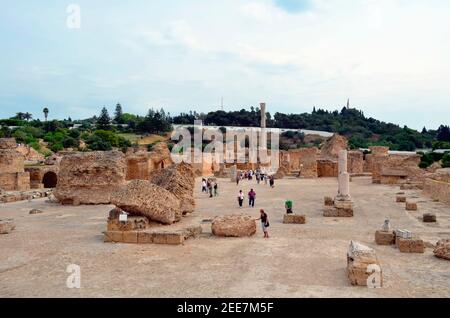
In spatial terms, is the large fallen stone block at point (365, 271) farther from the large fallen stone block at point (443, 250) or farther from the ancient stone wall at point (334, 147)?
the ancient stone wall at point (334, 147)

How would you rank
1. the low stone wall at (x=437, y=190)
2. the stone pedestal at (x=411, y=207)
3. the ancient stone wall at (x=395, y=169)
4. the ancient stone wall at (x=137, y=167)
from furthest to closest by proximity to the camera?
the ancient stone wall at (x=137, y=167) → the ancient stone wall at (x=395, y=169) → the low stone wall at (x=437, y=190) → the stone pedestal at (x=411, y=207)

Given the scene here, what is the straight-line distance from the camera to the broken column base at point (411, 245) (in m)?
10.6

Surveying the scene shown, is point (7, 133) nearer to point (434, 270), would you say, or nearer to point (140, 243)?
point (140, 243)

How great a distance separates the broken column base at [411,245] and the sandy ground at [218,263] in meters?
0.20

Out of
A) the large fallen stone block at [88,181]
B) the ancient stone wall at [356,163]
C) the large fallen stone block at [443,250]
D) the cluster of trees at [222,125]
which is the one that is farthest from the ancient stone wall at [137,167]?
the cluster of trees at [222,125]

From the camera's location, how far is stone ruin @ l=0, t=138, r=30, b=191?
29703 millimetres

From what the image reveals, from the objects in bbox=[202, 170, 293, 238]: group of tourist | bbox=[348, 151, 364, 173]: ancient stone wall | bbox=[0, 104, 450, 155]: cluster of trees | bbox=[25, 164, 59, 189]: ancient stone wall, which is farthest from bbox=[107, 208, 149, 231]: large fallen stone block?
bbox=[0, 104, 450, 155]: cluster of trees

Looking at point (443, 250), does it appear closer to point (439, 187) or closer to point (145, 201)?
point (145, 201)

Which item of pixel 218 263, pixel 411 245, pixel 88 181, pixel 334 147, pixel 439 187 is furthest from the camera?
pixel 334 147

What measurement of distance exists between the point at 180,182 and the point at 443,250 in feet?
32.4

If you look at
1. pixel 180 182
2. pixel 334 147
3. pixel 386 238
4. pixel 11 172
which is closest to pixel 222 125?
pixel 334 147

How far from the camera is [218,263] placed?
31.4 feet

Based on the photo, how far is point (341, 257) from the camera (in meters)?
10.0
